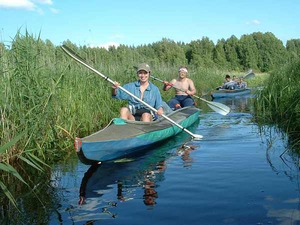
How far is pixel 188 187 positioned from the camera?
13.8 feet

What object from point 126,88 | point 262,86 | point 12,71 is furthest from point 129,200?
point 262,86

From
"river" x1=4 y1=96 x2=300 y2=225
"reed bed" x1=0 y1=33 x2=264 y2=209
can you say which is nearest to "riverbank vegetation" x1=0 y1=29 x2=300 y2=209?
"reed bed" x1=0 y1=33 x2=264 y2=209

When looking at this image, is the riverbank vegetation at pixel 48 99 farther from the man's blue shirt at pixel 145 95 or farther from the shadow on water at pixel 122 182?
the man's blue shirt at pixel 145 95

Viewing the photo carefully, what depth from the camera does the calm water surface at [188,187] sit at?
3.36 metres

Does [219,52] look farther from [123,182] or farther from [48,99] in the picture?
[123,182]

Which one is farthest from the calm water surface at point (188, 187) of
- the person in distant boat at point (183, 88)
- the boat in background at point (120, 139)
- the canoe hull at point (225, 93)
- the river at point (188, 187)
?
the canoe hull at point (225, 93)

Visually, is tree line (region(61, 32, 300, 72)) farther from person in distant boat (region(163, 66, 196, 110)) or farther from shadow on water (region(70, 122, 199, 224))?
shadow on water (region(70, 122, 199, 224))

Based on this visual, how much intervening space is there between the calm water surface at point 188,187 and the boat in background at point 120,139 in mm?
187

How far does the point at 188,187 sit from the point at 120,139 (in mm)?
1436

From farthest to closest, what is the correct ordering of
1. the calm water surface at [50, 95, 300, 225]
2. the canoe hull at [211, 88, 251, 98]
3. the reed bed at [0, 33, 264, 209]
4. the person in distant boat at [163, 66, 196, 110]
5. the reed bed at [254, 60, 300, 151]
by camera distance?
the canoe hull at [211, 88, 251, 98]
the person in distant boat at [163, 66, 196, 110]
the reed bed at [254, 60, 300, 151]
the reed bed at [0, 33, 264, 209]
the calm water surface at [50, 95, 300, 225]

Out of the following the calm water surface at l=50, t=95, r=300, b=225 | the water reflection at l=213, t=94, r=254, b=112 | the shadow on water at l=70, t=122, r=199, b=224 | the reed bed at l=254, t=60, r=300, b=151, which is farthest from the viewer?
the water reflection at l=213, t=94, r=254, b=112

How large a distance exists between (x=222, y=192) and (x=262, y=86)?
6432 millimetres

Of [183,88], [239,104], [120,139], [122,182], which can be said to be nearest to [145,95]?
[120,139]

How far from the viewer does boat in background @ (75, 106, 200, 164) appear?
15.8 feet
